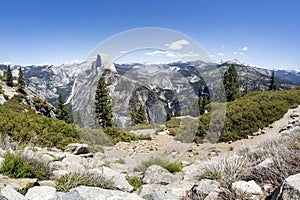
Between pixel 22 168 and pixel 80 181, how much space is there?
4.30ft

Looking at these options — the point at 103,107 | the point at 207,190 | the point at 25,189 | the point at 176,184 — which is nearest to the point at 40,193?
the point at 25,189

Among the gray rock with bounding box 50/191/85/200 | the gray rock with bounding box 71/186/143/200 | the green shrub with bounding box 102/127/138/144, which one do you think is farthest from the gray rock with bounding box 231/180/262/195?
the green shrub with bounding box 102/127/138/144

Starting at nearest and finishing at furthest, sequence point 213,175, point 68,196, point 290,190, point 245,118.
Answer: point 290,190 → point 68,196 → point 213,175 → point 245,118

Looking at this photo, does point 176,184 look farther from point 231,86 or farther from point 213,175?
point 231,86

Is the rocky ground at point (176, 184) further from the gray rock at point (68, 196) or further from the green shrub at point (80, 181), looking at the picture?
the green shrub at point (80, 181)

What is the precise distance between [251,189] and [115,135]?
58.4ft

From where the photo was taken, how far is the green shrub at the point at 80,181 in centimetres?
510

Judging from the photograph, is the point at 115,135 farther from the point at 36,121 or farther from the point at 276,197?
the point at 276,197

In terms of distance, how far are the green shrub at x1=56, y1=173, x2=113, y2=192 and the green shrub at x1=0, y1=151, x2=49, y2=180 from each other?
2.18 feet

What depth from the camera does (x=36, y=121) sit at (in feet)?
52.0

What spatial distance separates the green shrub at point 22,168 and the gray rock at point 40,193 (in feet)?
3.44

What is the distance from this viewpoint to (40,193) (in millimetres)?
4398

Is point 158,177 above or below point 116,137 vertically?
above

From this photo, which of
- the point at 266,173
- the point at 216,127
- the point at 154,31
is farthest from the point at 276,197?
the point at 216,127
